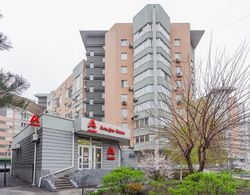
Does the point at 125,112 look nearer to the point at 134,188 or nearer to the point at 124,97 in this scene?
the point at 124,97

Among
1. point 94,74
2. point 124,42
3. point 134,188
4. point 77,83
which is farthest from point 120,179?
point 77,83

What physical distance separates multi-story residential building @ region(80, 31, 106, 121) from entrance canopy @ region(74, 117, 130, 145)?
2755cm

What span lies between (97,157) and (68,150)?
4201 mm

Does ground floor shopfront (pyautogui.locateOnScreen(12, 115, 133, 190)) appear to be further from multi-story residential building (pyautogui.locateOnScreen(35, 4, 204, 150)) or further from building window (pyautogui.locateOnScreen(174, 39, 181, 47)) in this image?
building window (pyautogui.locateOnScreen(174, 39, 181, 47))

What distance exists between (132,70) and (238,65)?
40.0 meters

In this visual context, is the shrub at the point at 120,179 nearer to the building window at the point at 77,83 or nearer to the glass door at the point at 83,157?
the glass door at the point at 83,157

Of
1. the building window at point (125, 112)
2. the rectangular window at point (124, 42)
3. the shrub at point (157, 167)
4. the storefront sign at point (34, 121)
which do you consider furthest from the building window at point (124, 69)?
the storefront sign at point (34, 121)

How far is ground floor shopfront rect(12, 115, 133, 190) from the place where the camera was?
19625 millimetres

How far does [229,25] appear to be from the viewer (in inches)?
326

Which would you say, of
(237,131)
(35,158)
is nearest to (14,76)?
(237,131)

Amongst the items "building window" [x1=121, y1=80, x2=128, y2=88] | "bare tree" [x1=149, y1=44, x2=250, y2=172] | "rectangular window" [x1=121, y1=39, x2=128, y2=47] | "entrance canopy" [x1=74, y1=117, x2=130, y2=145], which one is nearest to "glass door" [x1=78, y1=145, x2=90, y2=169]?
"entrance canopy" [x1=74, y1=117, x2=130, y2=145]

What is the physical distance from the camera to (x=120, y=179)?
11695 mm

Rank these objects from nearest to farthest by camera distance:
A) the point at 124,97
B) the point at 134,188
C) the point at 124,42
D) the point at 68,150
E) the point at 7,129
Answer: the point at 134,188, the point at 68,150, the point at 124,97, the point at 124,42, the point at 7,129

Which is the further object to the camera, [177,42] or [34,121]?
[177,42]
